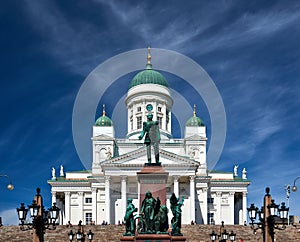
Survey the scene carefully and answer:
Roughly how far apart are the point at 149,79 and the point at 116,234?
4472 cm

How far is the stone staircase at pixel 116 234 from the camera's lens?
49.4m

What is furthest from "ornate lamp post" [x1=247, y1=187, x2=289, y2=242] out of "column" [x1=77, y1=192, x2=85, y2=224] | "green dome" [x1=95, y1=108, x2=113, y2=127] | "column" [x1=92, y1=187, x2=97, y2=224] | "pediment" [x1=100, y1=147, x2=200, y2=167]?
"green dome" [x1=95, y1=108, x2=113, y2=127]

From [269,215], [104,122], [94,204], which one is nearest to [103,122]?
[104,122]

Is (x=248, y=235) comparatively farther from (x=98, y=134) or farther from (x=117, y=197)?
(x=98, y=134)

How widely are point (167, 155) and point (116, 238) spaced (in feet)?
91.8

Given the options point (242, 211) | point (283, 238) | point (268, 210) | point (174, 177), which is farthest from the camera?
point (242, 211)

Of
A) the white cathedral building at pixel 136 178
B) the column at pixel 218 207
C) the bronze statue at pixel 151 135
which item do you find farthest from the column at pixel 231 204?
the bronze statue at pixel 151 135

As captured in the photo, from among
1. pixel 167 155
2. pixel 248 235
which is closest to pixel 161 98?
pixel 167 155

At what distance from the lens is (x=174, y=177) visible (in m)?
77.1

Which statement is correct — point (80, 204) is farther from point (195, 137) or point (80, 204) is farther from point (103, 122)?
point (195, 137)

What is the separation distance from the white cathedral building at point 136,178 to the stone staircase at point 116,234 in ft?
71.6

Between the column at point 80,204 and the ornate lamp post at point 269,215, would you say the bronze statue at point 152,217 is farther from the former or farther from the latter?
the column at point 80,204

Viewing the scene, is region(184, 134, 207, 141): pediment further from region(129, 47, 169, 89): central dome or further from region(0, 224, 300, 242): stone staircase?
region(0, 224, 300, 242): stone staircase

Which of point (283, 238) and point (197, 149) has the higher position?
point (197, 149)
